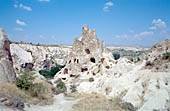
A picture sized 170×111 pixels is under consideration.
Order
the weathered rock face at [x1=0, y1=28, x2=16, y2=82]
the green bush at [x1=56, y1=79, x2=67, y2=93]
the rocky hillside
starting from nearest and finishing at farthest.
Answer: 1. the weathered rock face at [x1=0, y1=28, x2=16, y2=82]
2. the rocky hillside
3. the green bush at [x1=56, y1=79, x2=67, y2=93]

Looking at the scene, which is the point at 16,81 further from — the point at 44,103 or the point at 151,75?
the point at 151,75

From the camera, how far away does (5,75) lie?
975 cm

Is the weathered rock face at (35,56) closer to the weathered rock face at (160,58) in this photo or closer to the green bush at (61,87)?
the green bush at (61,87)

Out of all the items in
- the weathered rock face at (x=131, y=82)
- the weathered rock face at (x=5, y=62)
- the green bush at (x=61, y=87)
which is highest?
the weathered rock face at (x=5, y=62)

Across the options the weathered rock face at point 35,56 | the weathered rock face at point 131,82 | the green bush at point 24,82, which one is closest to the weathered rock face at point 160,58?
the weathered rock face at point 131,82

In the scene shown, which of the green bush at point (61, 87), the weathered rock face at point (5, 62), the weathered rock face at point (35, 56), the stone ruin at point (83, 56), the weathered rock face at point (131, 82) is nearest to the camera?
the weathered rock face at point (5, 62)

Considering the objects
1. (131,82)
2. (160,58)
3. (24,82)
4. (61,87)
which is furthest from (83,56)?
(24,82)

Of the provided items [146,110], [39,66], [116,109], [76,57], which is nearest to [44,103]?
[116,109]

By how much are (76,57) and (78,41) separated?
273 cm

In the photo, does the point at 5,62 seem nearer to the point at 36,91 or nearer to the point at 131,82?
→ the point at 36,91

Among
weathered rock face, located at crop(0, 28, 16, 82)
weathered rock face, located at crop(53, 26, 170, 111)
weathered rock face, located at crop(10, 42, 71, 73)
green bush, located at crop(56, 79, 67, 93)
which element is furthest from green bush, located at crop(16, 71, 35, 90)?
weathered rock face, located at crop(10, 42, 71, 73)

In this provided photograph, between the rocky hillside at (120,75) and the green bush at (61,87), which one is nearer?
the rocky hillside at (120,75)

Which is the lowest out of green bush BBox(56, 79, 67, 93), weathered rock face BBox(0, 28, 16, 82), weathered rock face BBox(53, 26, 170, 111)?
green bush BBox(56, 79, 67, 93)

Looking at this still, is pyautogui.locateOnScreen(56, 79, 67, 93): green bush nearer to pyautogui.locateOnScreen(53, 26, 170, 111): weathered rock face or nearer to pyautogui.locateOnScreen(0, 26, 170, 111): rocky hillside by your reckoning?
pyautogui.locateOnScreen(0, 26, 170, 111): rocky hillside
